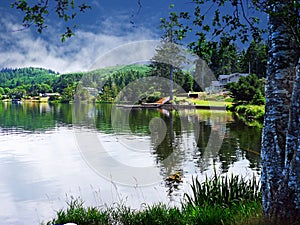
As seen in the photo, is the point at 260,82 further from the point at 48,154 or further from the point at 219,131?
the point at 48,154

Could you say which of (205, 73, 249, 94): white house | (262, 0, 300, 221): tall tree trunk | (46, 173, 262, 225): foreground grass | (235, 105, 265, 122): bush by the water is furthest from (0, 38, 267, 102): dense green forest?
(262, 0, 300, 221): tall tree trunk

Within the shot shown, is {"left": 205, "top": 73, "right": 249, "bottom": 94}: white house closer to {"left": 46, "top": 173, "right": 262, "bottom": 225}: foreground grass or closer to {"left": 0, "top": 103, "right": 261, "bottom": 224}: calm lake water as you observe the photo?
{"left": 0, "top": 103, "right": 261, "bottom": 224}: calm lake water

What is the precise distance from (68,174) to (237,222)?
9835 mm

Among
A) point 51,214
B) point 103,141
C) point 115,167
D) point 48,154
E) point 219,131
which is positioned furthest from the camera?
point 219,131

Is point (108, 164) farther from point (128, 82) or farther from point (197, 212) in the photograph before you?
point (128, 82)

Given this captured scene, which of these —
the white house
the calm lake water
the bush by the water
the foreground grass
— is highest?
the white house

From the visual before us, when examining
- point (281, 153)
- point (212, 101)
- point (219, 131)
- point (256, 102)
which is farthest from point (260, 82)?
point (281, 153)

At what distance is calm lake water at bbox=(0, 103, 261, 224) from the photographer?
33.3ft

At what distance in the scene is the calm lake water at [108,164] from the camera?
1015 cm

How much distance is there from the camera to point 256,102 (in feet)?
128

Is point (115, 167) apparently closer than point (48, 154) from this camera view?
Yes

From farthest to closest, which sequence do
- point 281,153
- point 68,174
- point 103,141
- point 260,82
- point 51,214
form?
point 260,82 < point 103,141 < point 68,174 < point 51,214 < point 281,153

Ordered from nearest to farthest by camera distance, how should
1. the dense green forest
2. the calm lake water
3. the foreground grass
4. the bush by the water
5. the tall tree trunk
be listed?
the tall tree trunk → the foreground grass → the calm lake water → the bush by the water → the dense green forest

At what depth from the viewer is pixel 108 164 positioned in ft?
50.0
